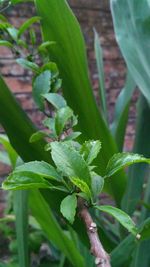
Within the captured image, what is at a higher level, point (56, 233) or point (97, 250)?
point (97, 250)

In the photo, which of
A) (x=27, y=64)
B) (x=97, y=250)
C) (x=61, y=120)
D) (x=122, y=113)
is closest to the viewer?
(x=97, y=250)

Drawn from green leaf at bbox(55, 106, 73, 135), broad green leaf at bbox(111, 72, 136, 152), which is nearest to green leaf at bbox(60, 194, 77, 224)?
green leaf at bbox(55, 106, 73, 135)

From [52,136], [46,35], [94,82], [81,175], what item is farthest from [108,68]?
[81,175]

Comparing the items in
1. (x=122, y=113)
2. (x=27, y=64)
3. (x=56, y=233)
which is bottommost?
(x=56, y=233)

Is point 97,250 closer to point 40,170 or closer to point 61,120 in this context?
point 40,170

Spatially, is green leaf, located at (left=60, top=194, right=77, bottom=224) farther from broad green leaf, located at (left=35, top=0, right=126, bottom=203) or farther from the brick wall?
the brick wall

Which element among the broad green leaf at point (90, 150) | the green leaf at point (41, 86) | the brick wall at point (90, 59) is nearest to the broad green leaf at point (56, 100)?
the green leaf at point (41, 86)

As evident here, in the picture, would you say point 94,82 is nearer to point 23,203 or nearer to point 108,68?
point 108,68

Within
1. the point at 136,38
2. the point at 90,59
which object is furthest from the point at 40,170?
the point at 90,59
